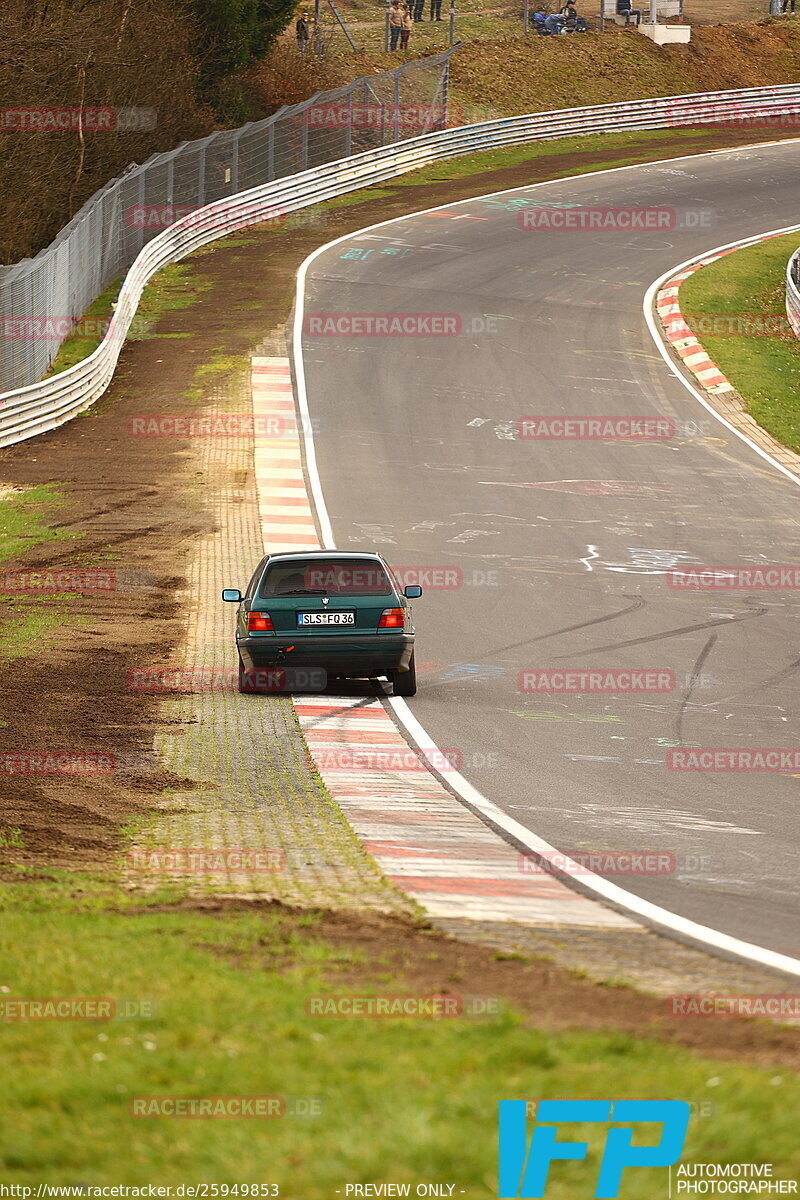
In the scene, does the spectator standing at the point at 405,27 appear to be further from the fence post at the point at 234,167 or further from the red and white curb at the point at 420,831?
the red and white curb at the point at 420,831

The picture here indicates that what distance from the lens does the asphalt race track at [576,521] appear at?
10.6 meters

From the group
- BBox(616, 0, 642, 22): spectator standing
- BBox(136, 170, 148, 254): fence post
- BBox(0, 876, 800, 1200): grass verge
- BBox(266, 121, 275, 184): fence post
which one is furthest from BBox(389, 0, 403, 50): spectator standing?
BBox(0, 876, 800, 1200): grass verge

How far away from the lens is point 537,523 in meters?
24.0

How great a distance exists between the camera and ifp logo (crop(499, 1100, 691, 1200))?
13.8ft

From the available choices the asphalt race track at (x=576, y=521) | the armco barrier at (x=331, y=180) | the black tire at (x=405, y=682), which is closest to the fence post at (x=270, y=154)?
the armco barrier at (x=331, y=180)

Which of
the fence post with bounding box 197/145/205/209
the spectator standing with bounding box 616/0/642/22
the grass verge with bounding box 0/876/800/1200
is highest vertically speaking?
the spectator standing with bounding box 616/0/642/22

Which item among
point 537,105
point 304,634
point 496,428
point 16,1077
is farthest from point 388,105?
point 16,1077

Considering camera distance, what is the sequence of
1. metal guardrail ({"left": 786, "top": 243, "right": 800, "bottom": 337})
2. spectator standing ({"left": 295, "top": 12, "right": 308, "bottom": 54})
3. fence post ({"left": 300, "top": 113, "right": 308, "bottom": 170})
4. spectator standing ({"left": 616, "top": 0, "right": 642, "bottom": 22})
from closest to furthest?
1. metal guardrail ({"left": 786, "top": 243, "right": 800, "bottom": 337})
2. fence post ({"left": 300, "top": 113, "right": 308, "bottom": 170})
3. spectator standing ({"left": 295, "top": 12, "right": 308, "bottom": 54})
4. spectator standing ({"left": 616, "top": 0, "right": 642, "bottom": 22})

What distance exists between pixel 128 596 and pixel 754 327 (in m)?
23.6

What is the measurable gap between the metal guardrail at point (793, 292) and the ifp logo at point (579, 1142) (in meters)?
35.4

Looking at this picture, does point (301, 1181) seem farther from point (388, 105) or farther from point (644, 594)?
point (388, 105)

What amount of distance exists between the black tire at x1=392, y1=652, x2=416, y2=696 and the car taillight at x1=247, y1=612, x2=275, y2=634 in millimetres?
1387

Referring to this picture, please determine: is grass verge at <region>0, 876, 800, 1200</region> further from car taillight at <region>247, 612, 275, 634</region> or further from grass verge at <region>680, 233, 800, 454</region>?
grass verge at <region>680, 233, 800, 454</region>

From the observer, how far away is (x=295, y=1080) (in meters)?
4.89
